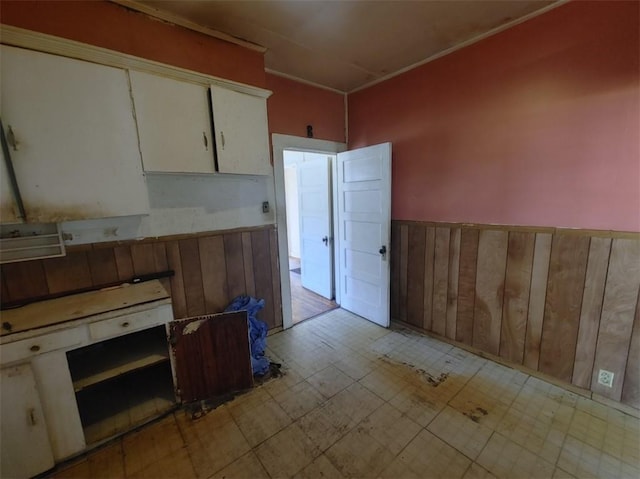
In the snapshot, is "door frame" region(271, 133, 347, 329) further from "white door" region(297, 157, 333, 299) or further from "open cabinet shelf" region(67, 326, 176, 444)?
"open cabinet shelf" region(67, 326, 176, 444)

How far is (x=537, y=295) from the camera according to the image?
202 centimetres

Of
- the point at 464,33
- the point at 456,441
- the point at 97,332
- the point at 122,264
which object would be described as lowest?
the point at 456,441

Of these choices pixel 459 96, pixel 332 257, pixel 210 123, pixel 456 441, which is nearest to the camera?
pixel 456 441

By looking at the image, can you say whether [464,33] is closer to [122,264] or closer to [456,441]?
[456,441]

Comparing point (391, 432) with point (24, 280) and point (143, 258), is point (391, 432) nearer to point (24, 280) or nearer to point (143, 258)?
point (143, 258)

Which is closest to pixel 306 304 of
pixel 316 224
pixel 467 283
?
pixel 316 224

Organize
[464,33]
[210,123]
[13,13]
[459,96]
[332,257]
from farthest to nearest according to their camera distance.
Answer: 1. [332,257]
2. [459,96]
3. [464,33]
4. [210,123]
5. [13,13]

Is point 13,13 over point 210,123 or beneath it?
over

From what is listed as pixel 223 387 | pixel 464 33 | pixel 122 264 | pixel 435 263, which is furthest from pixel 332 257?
pixel 464 33

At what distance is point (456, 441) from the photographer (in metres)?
1.59

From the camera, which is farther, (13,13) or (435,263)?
(435,263)

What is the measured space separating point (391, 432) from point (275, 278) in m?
1.59

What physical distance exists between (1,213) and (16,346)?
63 centimetres

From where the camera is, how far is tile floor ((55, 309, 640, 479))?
4.75ft
